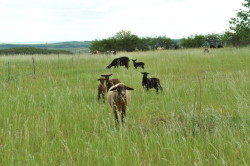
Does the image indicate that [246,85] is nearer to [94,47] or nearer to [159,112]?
[159,112]

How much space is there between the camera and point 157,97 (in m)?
7.77

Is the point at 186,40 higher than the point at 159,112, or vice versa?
the point at 186,40

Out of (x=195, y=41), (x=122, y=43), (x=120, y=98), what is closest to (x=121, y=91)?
(x=120, y=98)

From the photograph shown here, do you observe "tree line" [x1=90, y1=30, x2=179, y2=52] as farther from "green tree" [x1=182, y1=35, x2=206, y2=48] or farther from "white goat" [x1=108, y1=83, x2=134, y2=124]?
"white goat" [x1=108, y1=83, x2=134, y2=124]

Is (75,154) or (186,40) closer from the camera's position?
(75,154)

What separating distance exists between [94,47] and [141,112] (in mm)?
67941

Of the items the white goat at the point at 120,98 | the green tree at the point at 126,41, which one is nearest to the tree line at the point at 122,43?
the green tree at the point at 126,41

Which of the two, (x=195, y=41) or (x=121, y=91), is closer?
(x=121, y=91)

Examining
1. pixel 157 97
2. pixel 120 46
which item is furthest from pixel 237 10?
pixel 120 46

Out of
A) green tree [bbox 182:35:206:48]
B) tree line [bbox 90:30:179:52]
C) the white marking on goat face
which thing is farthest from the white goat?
green tree [bbox 182:35:206:48]

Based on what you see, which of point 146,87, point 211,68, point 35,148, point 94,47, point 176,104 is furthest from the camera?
point 94,47

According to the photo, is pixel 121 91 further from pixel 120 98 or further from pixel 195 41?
pixel 195 41

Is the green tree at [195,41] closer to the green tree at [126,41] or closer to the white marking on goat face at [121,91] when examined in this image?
the green tree at [126,41]

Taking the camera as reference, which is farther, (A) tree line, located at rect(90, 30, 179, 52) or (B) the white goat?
(A) tree line, located at rect(90, 30, 179, 52)
